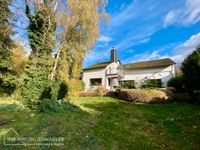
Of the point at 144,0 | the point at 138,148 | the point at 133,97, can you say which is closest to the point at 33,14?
the point at 144,0

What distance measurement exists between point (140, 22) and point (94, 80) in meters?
13.6

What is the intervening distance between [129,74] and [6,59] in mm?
17714

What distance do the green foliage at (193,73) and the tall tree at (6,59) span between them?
1469cm

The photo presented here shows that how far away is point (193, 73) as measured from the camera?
10.9 meters

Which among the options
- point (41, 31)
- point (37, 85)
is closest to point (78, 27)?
point (41, 31)

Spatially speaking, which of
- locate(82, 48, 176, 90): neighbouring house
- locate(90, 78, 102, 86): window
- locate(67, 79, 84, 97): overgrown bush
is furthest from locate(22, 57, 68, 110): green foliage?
locate(90, 78, 102, 86): window

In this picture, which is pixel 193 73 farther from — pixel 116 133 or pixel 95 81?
pixel 95 81

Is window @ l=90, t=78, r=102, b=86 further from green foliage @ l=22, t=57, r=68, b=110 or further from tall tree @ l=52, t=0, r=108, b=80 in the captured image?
green foliage @ l=22, t=57, r=68, b=110

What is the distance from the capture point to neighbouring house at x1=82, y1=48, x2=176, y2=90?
69.3 ft

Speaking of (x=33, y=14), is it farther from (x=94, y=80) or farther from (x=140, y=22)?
(x=94, y=80)

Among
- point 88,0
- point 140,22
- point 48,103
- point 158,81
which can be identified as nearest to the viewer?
point 48,103

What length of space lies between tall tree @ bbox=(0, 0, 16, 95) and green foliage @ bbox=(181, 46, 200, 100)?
48.2 feet

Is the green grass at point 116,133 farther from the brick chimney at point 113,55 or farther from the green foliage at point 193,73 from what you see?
the brick chimney at point 113,55

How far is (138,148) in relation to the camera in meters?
3.73
